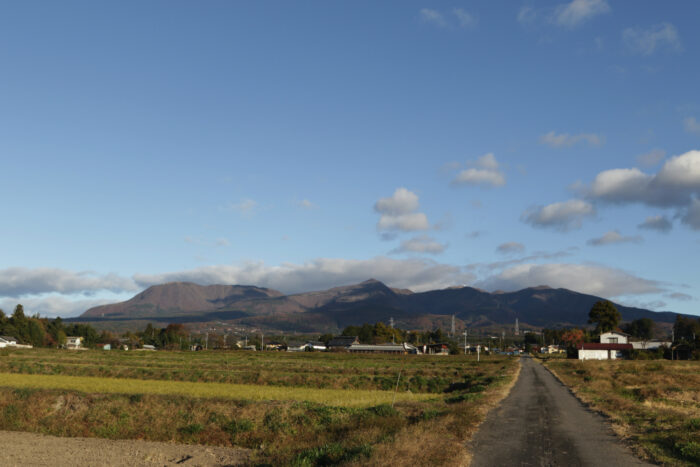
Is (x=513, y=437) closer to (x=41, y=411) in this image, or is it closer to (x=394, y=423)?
(x=394, y=423)

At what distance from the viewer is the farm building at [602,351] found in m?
128

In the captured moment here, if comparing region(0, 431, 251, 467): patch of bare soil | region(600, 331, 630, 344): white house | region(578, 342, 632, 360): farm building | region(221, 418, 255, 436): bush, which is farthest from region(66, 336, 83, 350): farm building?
region(221, 418, 255, 436): bush

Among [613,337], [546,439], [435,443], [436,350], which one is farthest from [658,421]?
[436,350]

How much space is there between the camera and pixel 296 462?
15438 mm

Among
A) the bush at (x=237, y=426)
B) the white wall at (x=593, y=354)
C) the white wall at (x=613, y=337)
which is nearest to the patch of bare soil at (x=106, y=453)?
the bush at (x=237, y=426)

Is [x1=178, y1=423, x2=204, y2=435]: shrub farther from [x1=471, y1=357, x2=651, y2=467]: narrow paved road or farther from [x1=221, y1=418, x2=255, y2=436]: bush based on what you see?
[x1=471, y1=357, x2=651, y2=467]: narrow paved road

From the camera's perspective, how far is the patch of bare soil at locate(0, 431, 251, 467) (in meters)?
19.2

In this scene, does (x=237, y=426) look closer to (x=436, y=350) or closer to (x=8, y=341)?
(x=8, y=341)

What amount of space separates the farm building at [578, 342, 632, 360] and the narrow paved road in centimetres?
10742

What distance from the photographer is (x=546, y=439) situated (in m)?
19.8

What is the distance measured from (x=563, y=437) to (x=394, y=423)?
20.6 feet

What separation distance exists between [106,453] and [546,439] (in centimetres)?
1607

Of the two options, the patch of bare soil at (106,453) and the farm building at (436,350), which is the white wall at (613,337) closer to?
the farm building at (436,350)

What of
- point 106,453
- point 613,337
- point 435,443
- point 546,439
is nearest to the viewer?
point 435,443
